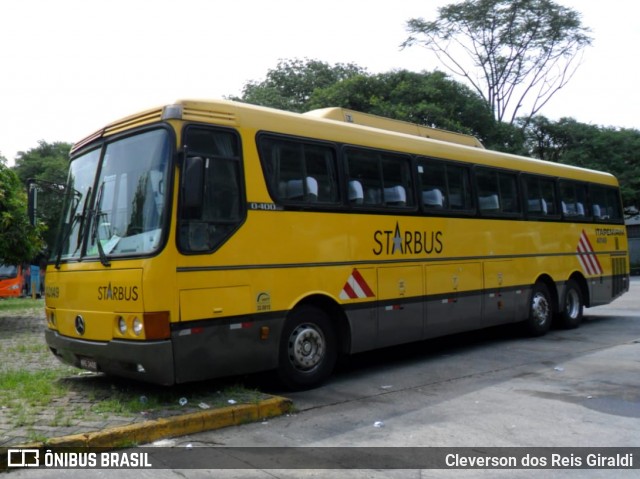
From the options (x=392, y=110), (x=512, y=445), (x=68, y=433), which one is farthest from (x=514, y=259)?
(x=392, y=110)

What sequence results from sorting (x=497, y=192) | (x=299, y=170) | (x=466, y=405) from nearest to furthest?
1. (x=466, y=405)
2. (x=299, y=170)
3. (x=497, y=192)

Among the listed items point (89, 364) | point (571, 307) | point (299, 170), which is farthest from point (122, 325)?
point (571, 307)

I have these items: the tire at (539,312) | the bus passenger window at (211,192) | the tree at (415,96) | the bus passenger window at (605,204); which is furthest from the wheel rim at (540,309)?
the tree at (415,96)

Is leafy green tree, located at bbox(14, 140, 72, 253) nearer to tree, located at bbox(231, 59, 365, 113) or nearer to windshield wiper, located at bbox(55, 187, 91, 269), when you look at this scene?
tree, located at bbox(231, 59, 365, 113)

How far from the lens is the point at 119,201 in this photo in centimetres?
684

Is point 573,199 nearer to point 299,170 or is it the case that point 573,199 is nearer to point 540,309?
point 540,309

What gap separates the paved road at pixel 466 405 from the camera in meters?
5.73

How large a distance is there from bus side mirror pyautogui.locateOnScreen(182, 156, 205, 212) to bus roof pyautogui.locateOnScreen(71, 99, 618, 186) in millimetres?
550

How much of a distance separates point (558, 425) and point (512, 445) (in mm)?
890

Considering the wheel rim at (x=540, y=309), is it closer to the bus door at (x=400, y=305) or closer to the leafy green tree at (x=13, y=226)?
the bus door at (x=400, y=305)

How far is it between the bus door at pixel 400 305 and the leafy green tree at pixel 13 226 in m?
9.50

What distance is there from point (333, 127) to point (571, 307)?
309 inches

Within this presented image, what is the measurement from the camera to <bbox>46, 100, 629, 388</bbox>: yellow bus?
6.42m

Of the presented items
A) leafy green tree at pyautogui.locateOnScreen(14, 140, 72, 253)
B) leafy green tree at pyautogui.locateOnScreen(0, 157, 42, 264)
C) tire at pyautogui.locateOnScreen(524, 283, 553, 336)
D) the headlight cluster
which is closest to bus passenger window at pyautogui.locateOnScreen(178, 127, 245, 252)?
the headlight cluster
